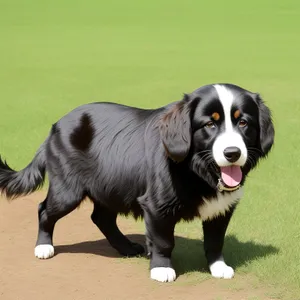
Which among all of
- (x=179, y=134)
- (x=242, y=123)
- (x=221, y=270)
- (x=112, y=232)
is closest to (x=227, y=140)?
(x=242, y=123)

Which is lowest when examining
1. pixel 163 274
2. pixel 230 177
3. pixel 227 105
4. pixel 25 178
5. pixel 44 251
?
pixel 44 251

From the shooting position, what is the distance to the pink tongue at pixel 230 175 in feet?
15.0

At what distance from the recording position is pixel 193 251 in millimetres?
5609

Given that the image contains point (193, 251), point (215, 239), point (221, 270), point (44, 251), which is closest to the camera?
point (221, 270)

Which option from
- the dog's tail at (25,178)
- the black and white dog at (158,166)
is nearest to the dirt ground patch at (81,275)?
the black and white dog at (158,166)

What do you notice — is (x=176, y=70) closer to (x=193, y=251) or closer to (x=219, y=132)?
(x=193, y=251)

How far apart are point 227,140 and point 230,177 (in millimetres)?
305

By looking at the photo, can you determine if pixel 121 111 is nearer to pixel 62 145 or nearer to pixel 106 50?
pixel 62 145

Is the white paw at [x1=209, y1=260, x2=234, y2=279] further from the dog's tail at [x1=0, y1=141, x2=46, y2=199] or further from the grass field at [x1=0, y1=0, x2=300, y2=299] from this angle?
the dog's tail at [x1=0, y1=141, x2=46, y2=199]

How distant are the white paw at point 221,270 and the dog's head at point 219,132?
0.66 metres

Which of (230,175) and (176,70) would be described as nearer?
(230,175)

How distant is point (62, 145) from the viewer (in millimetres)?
5457

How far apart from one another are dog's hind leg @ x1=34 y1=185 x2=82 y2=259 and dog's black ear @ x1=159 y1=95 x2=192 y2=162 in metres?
1.09

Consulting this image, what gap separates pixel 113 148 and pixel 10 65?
30.8 feet
